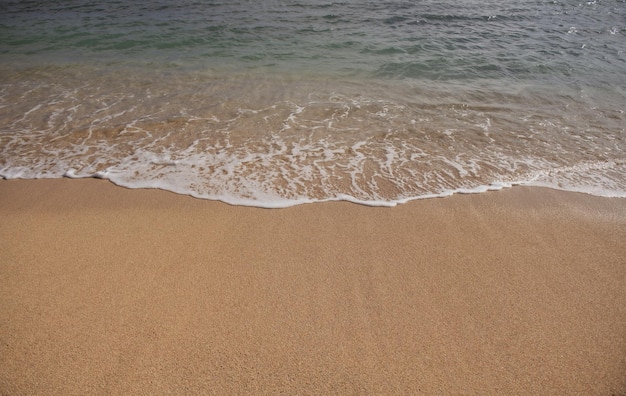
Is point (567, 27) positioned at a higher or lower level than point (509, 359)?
higher

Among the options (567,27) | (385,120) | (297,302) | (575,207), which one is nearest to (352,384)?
(297,302)

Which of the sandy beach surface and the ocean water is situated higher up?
the ocean water

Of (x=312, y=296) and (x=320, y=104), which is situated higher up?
(x=320, y=104)

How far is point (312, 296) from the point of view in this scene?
8.06 ft

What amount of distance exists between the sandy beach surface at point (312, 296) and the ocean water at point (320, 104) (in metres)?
0.49

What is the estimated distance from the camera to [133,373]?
6.48ft

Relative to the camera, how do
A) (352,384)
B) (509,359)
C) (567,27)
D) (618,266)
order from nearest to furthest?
(352,384)
(509,359)
(618,266)
(567,27)

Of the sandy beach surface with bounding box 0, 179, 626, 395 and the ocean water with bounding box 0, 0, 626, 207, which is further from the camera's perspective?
the ocean water with bounding box 0, 0, 626, 207

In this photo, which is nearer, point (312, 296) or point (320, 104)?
point (312, 296)

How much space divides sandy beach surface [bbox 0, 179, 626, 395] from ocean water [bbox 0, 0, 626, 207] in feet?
1.62

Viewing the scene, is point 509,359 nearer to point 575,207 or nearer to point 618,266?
point 618,266

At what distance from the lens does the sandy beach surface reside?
198cm

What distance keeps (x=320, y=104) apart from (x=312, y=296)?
3891 mm

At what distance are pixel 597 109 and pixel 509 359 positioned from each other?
17.0 ft
